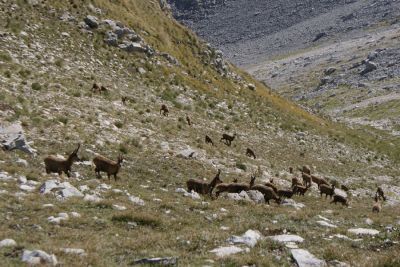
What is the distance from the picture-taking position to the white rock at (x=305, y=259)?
10.7 meters

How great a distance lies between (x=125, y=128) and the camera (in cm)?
2677

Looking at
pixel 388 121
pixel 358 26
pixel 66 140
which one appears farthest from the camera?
pixel 358 26

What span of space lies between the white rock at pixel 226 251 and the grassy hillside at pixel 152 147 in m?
0.27

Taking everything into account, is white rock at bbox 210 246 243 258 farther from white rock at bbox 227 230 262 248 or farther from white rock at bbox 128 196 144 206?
white rock at bbox 128 196 144 206

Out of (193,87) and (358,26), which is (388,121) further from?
(358,26)

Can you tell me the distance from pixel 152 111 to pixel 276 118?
1619 centimetres

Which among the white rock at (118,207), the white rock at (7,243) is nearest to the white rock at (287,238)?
the white rock at (118,207)

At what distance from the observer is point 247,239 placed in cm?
1231

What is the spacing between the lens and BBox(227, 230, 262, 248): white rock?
12109 millimetres

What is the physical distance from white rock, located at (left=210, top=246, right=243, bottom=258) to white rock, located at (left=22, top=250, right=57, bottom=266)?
11.2 feet

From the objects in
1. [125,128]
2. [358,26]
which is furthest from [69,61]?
[358,26]

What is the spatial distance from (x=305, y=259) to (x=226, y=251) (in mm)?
1674

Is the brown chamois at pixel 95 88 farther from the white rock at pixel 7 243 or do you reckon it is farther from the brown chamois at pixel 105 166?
the white rock at pixel 7 243

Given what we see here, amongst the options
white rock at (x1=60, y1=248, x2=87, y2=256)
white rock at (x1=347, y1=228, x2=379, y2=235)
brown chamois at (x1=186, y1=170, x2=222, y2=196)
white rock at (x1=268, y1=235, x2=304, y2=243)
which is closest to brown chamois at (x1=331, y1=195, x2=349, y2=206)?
brown chamois at (x1=186, y1=170, x2=222, y2=196)
